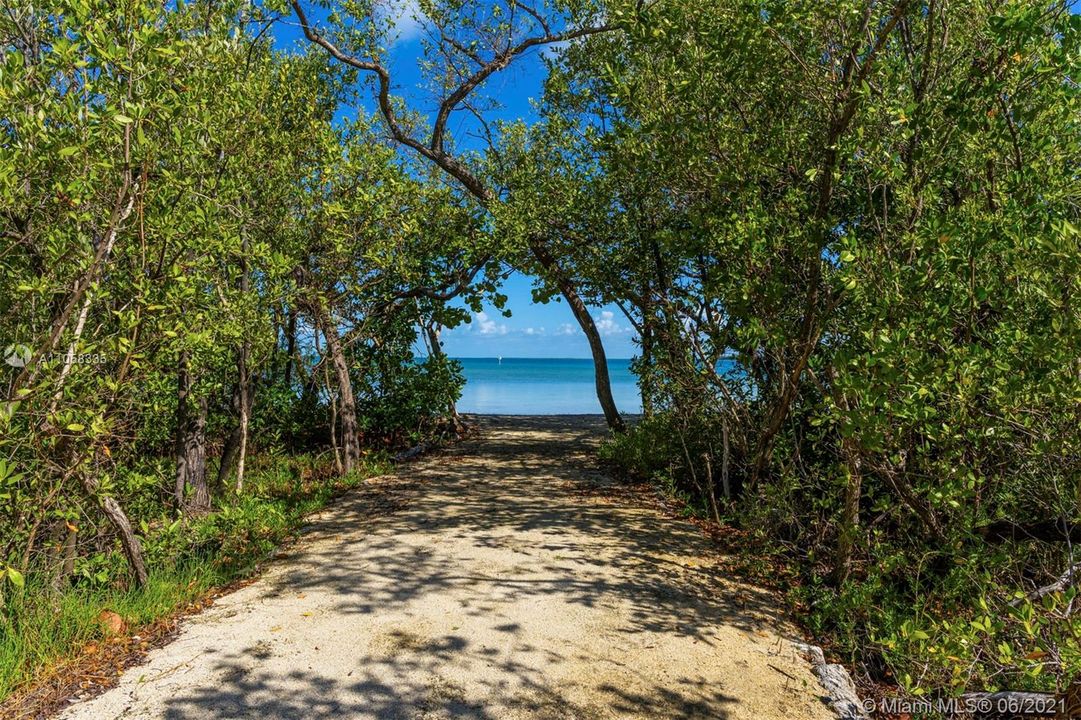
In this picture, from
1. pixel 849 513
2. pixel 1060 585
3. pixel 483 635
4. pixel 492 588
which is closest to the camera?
pixel 1060 585

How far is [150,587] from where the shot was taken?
5.32m

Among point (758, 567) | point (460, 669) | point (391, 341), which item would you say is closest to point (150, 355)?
point (460, 669)

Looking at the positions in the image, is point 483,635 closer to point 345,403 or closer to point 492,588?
point 492,588

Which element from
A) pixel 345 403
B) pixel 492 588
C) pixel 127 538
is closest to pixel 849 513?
pixel 492 588

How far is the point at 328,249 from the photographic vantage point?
362 inches

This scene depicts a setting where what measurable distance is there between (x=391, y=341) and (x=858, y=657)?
10407 mm

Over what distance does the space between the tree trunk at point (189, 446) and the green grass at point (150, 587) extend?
0.56 m

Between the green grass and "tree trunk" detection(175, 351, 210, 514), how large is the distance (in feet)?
1.84

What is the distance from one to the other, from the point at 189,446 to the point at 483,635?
5273 mm

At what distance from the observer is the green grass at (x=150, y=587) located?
425 centimetres

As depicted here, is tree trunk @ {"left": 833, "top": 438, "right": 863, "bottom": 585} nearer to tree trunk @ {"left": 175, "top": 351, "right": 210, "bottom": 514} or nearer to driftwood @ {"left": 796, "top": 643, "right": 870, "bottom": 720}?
driftwood @ {"left": 796, "top": 643, "right": 870, "bottom": 720}

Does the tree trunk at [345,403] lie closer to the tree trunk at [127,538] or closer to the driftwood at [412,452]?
the driftwood at [412,452]

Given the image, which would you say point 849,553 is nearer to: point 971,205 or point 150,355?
point 971,205

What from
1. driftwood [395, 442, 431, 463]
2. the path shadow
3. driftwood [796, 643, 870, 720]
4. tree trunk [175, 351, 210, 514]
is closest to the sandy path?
→ the path shadow
